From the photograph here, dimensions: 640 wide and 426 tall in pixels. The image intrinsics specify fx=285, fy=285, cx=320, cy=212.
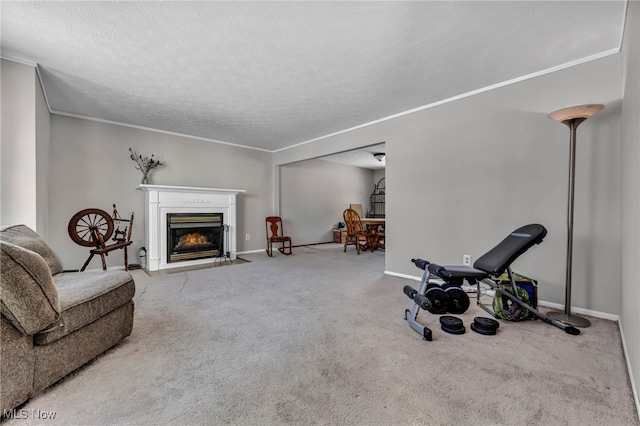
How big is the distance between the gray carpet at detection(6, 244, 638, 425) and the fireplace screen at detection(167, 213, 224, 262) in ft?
7.10

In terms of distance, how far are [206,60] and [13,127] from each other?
1783 millimetres

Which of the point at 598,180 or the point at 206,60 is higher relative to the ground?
the point at 206,60

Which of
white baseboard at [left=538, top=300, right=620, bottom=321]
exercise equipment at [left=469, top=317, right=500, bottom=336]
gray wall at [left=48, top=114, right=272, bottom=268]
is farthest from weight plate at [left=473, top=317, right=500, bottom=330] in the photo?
gray wall at [left=48, top=114, right=272, bottom=268]

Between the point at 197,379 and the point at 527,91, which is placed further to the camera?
the point at 527,91

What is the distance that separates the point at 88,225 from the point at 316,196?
4851mm

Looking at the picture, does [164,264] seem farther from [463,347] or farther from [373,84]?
[463,347]

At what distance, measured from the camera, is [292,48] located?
2.42 m

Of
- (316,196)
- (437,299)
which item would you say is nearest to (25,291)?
(437,299)

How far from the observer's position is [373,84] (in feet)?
10.2

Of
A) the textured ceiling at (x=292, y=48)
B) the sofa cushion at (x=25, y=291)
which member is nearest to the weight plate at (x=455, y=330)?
the textured ceiling at (x=292, y=48)

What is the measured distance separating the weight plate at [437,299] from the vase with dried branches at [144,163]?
15.0 feet

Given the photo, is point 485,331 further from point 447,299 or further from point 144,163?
point 144,163

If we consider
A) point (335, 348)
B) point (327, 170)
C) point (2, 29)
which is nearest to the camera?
point (335, 348)

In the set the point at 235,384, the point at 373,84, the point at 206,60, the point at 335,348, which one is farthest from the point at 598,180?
the point at 206,60
